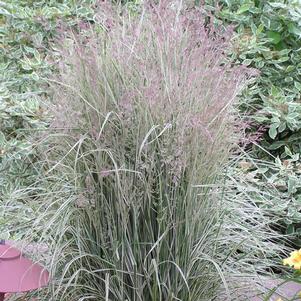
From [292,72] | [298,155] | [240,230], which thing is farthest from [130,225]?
[292,72]

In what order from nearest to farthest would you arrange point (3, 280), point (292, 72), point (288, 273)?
1. point (3, 280)
2. point (288, 273)
3. point (292, 72)

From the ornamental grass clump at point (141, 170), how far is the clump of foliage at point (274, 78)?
1.11m

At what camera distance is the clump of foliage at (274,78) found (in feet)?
10.8

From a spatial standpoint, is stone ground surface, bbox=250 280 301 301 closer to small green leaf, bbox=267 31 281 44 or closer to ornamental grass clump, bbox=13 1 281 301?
ornamental grass clump, bbox=13 1 281 301

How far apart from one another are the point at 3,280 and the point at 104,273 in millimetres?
346

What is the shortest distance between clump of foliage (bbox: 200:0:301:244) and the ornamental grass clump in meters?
1.11

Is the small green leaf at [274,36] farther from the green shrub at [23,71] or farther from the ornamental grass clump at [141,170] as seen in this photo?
the ornamental grass clump at [141,170]

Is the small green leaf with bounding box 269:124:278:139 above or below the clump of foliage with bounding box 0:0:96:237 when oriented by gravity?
below

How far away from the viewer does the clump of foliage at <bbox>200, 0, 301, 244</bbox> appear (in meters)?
3.28

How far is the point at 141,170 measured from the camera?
203 centimetres

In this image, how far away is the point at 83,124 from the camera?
206 centimetres

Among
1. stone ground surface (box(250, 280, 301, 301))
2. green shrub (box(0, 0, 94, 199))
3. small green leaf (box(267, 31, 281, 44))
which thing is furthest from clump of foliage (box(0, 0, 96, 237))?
stone ground surface (box(250, 280, 301, 301))

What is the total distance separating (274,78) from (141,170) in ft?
6.48

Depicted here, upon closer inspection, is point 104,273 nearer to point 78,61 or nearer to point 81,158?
point 81,158
